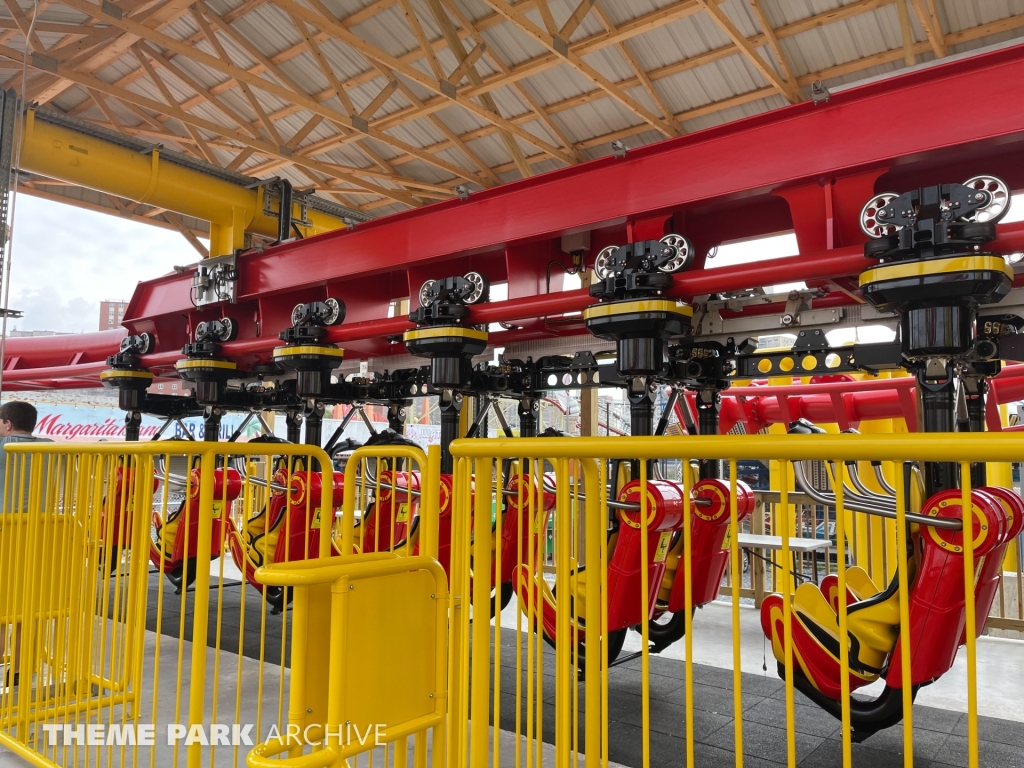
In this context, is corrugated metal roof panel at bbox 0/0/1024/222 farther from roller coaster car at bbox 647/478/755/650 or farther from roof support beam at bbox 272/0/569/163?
roller coaster car at bbox 647/478/755/650

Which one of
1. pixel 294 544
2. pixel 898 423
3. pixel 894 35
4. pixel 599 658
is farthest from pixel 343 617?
pixel 894 35

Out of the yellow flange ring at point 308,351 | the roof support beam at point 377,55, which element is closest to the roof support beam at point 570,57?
the roof support beam at point 377,55

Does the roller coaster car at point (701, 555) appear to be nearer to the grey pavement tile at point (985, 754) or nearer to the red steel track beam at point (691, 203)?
the red steel track beam at point (691, 203)

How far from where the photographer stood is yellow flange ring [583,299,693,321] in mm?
3381

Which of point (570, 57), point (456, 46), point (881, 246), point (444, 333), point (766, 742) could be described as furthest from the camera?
point (456, 46)

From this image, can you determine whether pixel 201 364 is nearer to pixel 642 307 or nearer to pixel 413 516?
pixel 413 516

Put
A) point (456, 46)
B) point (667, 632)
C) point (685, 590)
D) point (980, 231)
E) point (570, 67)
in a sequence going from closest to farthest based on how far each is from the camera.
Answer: point (685, 590) → point (980, 231) → point (667, 632) → point (456, 46) → point (570, 67)

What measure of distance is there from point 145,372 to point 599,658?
18.7ft

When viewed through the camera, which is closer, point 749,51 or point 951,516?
point 951,516

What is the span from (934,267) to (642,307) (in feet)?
3.75

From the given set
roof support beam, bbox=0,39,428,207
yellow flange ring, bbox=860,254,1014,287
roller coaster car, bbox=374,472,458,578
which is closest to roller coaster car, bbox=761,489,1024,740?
yellow flange ring, bbox=860,254,1014,287

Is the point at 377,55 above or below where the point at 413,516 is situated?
above

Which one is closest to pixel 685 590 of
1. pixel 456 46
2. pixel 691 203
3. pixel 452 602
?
pixel 452 602

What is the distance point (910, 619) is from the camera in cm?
267
